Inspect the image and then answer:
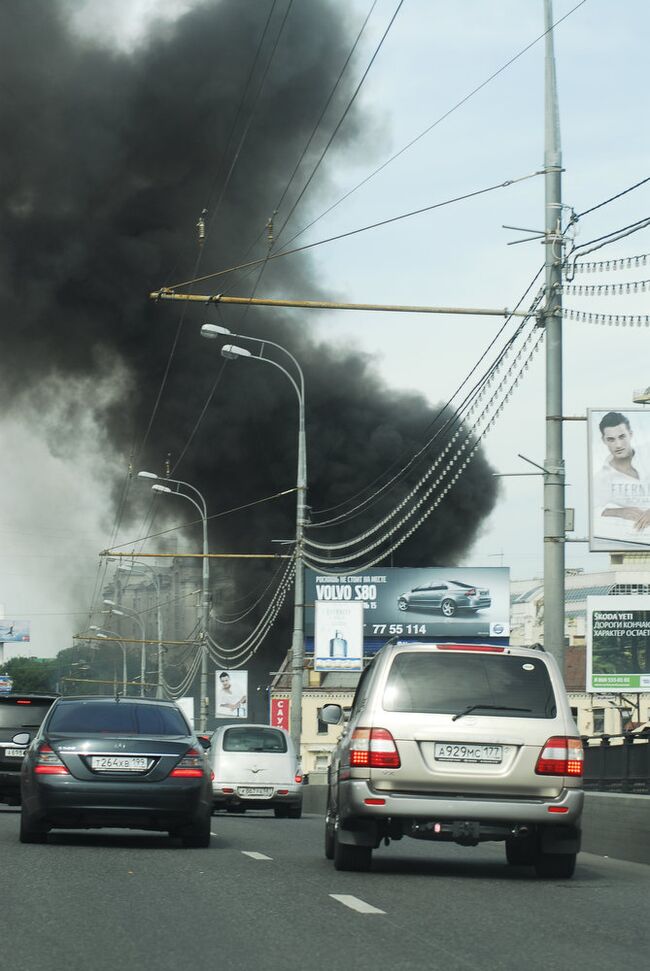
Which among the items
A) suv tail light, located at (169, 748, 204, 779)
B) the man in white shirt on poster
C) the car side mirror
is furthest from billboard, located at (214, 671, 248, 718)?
the car side mirror

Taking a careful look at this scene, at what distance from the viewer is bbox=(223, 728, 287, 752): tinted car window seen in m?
27.0

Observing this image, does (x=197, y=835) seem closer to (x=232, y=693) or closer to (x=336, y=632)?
(x=336, y=632)

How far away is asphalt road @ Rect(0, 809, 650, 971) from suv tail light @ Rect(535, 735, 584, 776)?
2.69 ft

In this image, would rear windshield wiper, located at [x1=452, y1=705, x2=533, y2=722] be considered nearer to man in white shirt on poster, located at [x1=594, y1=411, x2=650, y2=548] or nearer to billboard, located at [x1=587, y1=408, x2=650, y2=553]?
billboard, located at [x1=587, y1=408, x2=650, y2=553]

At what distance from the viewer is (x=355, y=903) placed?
397 inches

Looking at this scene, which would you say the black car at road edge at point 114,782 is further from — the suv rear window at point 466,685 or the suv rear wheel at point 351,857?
the suv rear window at point 466,685

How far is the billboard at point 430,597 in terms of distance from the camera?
7631 centimetres

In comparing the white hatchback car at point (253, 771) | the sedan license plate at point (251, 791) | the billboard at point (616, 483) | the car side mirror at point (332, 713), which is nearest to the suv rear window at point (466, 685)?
the car side mirror at point (332, 713)

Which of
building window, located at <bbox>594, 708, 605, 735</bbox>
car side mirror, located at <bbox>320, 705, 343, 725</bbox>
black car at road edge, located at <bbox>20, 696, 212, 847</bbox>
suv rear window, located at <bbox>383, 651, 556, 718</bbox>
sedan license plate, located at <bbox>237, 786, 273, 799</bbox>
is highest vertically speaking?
suv rear window, located at <bbox>383, 651, 556, 718</bbox>

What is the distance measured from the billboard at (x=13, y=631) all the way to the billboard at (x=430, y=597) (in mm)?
109788

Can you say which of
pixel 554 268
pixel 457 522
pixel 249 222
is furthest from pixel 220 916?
pixel 457 522

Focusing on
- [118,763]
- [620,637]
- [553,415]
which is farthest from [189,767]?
[620,637]

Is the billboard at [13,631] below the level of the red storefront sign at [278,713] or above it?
above

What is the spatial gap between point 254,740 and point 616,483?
7751mm
